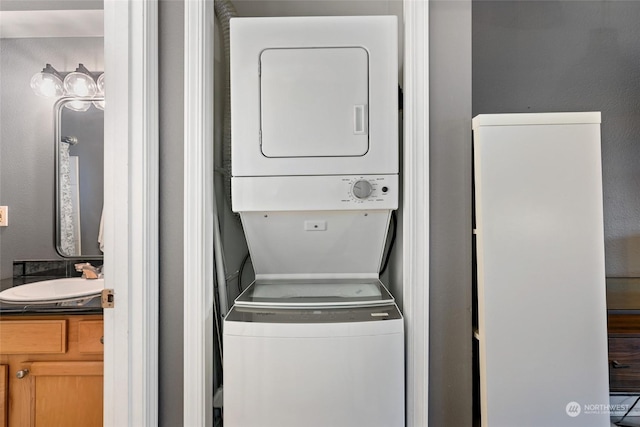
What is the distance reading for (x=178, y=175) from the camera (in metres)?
1.29

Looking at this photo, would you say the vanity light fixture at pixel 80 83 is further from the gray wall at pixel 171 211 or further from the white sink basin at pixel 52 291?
the white sink basin at pixel 52 291

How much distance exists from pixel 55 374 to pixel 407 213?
59.5 inches

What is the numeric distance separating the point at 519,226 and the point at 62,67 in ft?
5.84

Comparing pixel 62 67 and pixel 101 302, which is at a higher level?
pixel 62 67

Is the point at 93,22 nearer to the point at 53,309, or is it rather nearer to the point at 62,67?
the point at 62,67

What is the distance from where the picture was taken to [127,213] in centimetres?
122

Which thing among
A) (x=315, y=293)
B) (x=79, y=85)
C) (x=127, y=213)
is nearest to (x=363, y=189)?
(x=315, y=293)

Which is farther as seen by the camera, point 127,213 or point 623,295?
point 623,295

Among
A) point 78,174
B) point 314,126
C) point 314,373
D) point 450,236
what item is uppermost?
point 314,126

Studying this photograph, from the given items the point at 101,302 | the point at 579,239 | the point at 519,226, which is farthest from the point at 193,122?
the point at 579,239

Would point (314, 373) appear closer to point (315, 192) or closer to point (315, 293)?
point (315, 293)

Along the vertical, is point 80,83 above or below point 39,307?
above

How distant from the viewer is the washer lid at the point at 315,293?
53.8 inches
